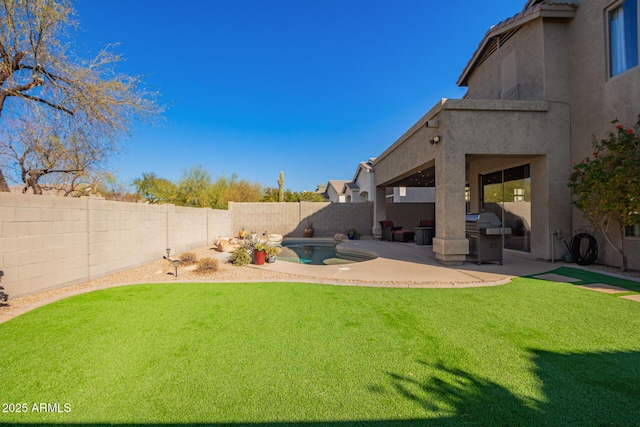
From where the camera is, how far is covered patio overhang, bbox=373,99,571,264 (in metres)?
7.68

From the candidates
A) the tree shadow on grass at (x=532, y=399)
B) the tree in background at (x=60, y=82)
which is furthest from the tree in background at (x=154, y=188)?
the tree shadow on grass at (x=532, y=399)

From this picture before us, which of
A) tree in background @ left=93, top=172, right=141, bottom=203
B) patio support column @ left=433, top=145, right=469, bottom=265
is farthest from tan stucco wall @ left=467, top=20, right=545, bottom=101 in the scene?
tree in background @ left=93, top=172, right=141, bottom=203

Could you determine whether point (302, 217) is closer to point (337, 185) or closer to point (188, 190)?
point (188, 190)

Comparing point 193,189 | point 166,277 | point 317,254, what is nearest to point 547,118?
point 317,254

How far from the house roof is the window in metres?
1.14

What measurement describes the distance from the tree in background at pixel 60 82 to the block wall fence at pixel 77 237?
1.95m

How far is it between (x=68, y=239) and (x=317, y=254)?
863 centimetres

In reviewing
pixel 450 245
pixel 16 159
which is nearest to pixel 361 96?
pixel 450 245

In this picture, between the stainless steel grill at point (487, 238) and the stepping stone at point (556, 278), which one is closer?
the stepping stone at point (556, 278)

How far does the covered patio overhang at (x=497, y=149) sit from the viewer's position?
25.2 ft

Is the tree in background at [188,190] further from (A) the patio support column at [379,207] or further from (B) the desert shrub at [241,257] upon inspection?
(B) the desert shrub at [241,257]

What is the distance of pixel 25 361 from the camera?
2.83 meters

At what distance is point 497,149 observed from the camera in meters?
7.92

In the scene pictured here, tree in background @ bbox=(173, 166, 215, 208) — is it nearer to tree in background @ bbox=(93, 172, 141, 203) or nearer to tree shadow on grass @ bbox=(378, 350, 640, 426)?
tree in background @ bbox=(93, 172, 141, 203)
